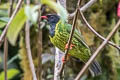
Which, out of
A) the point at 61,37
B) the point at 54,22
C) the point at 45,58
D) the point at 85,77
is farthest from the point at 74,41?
the point at 85,77

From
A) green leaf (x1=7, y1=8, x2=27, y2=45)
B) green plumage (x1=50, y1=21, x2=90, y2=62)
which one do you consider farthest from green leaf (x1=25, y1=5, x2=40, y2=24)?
green plumage (x1=50, y1=21, x2=90, y2=62)

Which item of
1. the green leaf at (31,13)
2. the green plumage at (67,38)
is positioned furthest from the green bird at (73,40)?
the green leaf at (31,13)

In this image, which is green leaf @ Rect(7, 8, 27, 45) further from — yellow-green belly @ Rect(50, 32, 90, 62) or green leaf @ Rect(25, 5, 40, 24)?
yellow-green belly @ Rect(50, 32, 90, 62)

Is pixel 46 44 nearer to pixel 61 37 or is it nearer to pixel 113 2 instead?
pixel 113 2

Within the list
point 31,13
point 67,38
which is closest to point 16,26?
point 31,13

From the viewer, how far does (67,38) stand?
3035 millimetres

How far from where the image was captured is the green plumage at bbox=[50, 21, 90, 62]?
300 cm

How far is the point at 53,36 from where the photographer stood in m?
3.07

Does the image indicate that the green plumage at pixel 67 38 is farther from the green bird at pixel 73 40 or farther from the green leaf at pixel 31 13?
the green leaf at pixel 31 13

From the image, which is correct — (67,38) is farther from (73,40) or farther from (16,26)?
(16,26)

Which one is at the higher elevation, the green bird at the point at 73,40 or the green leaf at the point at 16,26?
the green leaf at the point at 16,26

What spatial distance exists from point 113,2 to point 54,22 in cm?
121

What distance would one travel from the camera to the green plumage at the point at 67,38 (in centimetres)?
300

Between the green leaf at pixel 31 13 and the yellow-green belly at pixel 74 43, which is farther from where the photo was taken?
the yellow-green belly at pixel 74 43
